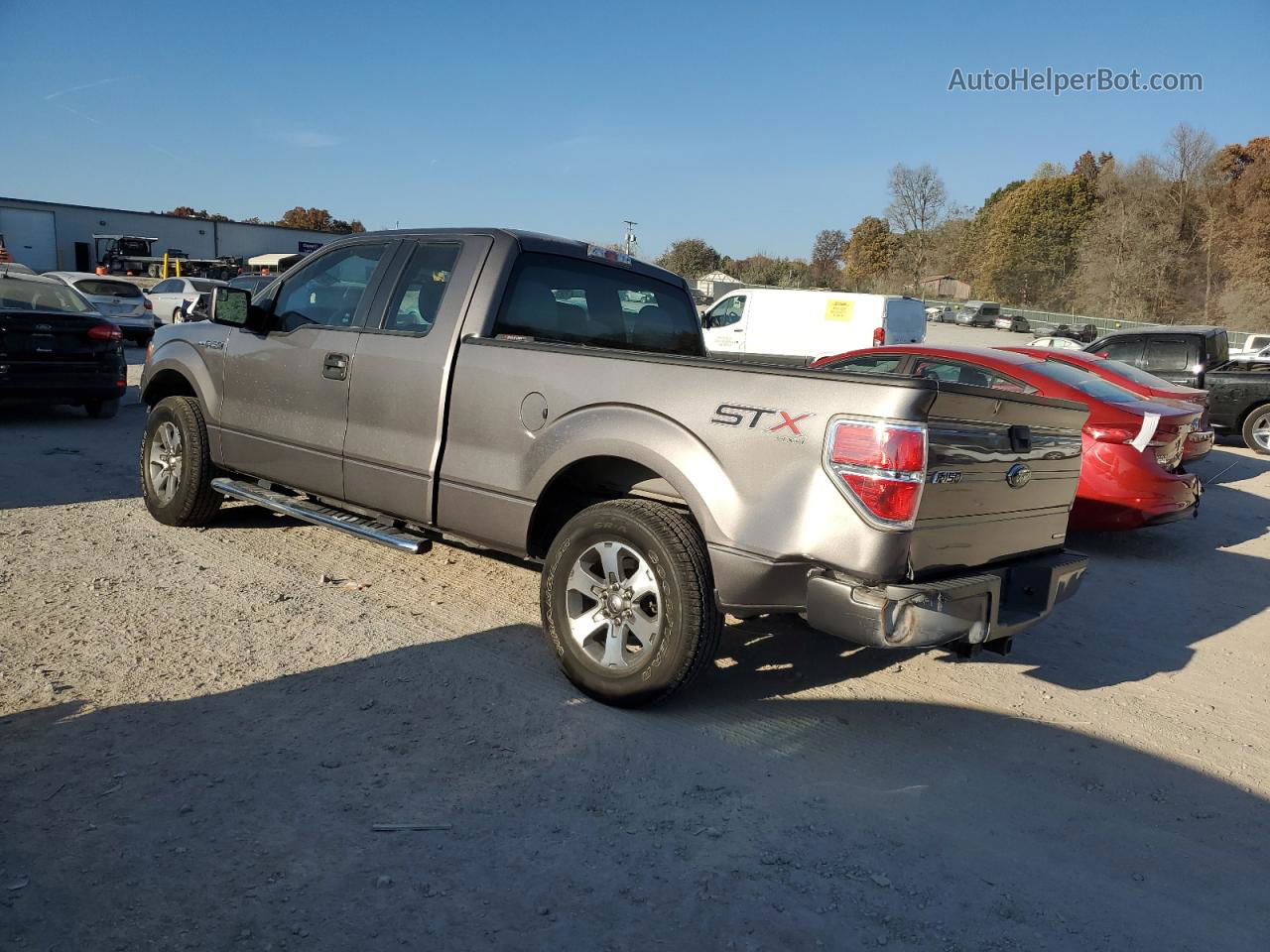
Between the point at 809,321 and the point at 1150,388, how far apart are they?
13.2 m

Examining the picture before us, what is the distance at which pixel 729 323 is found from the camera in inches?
890

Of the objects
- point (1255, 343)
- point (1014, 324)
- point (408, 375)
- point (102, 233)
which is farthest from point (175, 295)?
point (1014, 324)

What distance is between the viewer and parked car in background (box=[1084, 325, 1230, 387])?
13.8m

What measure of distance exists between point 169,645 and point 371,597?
1124mm

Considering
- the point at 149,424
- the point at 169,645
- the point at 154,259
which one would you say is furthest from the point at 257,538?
the point at 154,259

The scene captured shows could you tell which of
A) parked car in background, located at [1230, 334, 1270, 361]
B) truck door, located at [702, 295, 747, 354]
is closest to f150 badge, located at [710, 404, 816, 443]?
truck door, located at [702, 295, 747, 354]

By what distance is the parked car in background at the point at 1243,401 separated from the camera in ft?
43.8

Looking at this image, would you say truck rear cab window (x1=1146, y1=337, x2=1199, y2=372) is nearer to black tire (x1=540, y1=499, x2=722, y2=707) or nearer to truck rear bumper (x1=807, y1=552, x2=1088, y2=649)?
truck rear bumper (x1=807, y1=552, x2=1088, y2=649)

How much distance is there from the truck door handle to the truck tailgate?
3.24 metres

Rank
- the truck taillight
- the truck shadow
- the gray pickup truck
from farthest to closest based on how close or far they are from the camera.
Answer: the gray pickup truck
the truck taillight
the truck shadow

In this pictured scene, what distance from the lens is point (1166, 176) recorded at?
217 ft

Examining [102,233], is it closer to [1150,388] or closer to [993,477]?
[1150,388]

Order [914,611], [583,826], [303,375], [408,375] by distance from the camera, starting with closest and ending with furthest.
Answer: [583,826], [914,611], [408,375], [303,375]

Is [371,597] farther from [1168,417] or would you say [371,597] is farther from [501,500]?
[1168,417]
